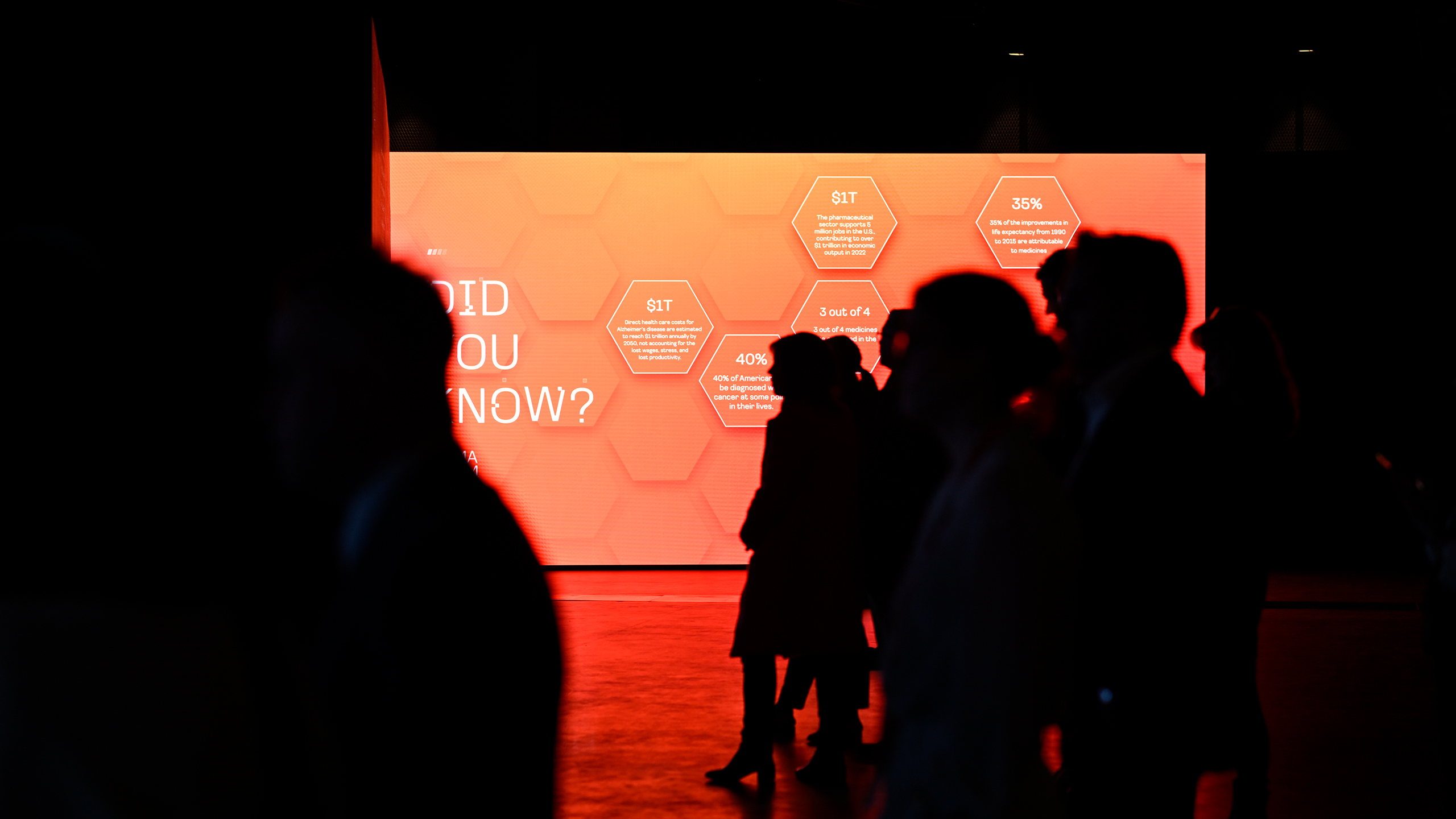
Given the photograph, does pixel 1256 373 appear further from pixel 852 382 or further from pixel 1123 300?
pixel 852 382

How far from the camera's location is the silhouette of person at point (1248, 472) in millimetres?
1709

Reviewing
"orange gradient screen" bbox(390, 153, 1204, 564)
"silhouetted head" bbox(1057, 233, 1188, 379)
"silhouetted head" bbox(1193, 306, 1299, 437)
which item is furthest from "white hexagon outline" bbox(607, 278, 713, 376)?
"silhouetted head" bbox(1057, 233, 1188, 379)

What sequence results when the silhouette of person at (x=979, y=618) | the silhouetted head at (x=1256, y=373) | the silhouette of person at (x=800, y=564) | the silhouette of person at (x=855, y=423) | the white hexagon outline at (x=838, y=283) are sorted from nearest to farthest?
the silhouette of person at (x=979, y=618) < the silhouetted head at (x=1256, y=373) < the silhouette of person at (x=800, y=564) < the silhouette of person at (x=855, y=423) < the white hexagon outline at (x=838, y=283)

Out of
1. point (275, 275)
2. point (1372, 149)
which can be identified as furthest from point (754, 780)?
point (1372, 149)

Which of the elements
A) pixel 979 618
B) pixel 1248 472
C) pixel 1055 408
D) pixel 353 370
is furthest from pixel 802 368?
pixel 353 370

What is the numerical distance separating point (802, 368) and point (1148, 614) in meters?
1.87

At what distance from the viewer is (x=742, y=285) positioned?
26.3 feet

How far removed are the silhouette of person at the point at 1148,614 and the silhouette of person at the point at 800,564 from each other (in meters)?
1.76

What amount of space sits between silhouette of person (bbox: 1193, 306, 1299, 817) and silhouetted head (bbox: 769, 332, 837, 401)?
102 cm

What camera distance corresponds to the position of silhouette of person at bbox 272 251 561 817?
0.86 meters

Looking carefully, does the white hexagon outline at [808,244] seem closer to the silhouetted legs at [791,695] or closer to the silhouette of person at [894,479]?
the silhouetted legs at [791,695]

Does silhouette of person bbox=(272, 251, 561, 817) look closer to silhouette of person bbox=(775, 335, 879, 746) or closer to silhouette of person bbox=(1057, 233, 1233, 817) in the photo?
silhouette of person bbox=(1057, 233, 1233, 817)

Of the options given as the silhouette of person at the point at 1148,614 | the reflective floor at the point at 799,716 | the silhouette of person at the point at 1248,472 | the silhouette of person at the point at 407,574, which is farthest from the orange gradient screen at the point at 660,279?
the silhouette of person at the point at 407,574

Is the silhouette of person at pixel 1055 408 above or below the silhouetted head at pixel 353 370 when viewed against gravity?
below
